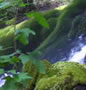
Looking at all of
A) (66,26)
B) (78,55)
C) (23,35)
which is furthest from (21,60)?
(66,26)

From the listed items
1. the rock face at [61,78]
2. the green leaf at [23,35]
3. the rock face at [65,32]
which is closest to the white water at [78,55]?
the rock face at [65,32]

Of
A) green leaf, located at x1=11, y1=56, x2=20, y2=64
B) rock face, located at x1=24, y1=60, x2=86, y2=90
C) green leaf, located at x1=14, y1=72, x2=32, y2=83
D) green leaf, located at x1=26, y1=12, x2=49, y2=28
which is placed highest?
green leaf, located at x1=26, y1=12, x2=49, y2=28

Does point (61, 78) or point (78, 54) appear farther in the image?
point (78, 54)

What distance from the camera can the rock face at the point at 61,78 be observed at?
3.83m

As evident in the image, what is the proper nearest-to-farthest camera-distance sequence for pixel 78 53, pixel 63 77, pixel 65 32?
pixel 63 77 → pixel 78 53 → pixel 65 32

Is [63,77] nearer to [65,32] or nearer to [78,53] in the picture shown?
[78,53]

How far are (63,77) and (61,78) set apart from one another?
0.04m

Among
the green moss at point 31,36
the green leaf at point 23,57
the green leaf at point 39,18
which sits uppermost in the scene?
the green leaf at point 39,18

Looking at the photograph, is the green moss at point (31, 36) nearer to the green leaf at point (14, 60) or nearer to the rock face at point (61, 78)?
the rock face at point (61, 78)

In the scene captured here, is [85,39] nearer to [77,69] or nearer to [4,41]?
[4,41]

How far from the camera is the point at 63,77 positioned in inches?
153

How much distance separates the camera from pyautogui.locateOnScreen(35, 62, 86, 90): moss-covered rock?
382cm

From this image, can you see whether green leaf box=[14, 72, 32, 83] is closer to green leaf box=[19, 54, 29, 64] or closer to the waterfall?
green leaf box=[19, 54, 29, 64]

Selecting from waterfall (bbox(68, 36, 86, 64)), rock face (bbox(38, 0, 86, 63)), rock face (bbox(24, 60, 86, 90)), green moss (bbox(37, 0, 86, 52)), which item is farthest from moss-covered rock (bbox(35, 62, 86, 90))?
green moss (bbox(37, 0, 86, 52))
